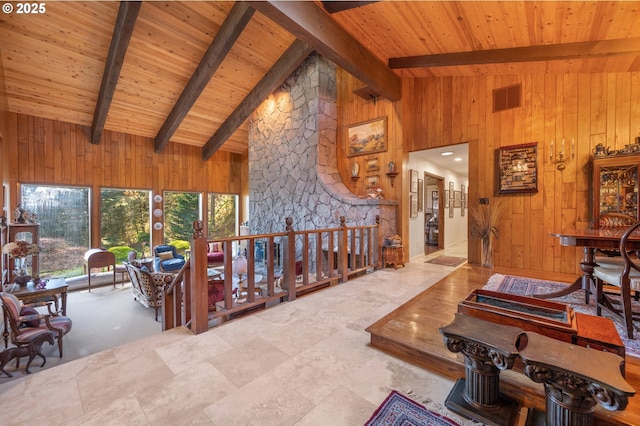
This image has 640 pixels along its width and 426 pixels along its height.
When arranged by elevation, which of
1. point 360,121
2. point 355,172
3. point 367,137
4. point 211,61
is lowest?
point 355,172

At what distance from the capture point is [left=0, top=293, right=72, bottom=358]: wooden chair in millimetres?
2879

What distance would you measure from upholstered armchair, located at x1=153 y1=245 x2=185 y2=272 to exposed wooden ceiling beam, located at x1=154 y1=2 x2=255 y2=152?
3025 millimetres

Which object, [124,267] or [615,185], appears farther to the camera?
[124,267]

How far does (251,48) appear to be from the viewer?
5.73 meters

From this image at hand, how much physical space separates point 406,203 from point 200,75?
17.0 ft

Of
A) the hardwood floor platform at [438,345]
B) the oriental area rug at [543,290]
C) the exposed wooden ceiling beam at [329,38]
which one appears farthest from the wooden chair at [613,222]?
the exposed wooden ceiling beam at [329,38]

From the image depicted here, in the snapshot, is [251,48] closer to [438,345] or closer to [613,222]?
[438,345]

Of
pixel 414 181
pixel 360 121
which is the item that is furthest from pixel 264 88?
pixel 414 181

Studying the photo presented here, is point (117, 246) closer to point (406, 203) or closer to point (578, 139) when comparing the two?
point (406, 203)

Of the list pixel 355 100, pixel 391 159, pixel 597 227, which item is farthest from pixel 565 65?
pixel 355 100

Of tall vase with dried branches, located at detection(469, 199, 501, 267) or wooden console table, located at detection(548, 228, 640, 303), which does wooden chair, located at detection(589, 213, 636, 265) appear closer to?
wooden console table, located at detection(548, 228, 640, 303)

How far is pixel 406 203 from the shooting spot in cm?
538

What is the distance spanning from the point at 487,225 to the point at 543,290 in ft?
4.70

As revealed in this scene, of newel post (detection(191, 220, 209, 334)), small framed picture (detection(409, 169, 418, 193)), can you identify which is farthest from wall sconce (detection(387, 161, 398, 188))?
Result: newel post (detection(191, 220, 209, 334))
